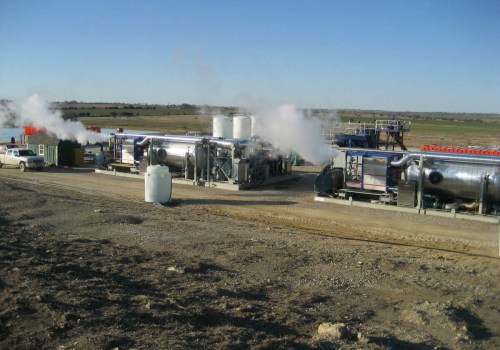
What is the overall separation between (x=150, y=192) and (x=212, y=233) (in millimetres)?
9144

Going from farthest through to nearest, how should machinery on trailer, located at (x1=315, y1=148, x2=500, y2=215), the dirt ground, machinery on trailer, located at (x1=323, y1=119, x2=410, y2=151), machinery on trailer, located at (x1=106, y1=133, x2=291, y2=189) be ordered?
machinery on trailer, located at (x1=323, y1=119, x2=410, y2=151)
machinery on trailer, located at (x1=106, y1=133, x2=291, y2=189)
machinery on trailer, located at (x1=315, y1=148, x2=500, y2=215)
the dirt ground

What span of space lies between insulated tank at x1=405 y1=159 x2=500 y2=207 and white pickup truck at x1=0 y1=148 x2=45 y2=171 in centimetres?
2503

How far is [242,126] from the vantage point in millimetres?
36500

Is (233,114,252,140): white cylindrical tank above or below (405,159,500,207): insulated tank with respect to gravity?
above

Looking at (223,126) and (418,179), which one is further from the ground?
(223,126)

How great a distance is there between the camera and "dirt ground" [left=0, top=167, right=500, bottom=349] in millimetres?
7668

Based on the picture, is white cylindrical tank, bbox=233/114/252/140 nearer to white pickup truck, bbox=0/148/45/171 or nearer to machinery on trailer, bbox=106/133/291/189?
machinery on trailer, bbox=106/133/291/189

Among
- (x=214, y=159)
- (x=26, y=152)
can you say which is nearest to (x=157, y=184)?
(x=214, y=159)

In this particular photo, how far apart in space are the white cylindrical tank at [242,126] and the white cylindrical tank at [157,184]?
42.4 ft

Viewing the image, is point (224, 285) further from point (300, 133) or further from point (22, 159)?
point (22, 159)

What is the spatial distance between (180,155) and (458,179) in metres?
15.9

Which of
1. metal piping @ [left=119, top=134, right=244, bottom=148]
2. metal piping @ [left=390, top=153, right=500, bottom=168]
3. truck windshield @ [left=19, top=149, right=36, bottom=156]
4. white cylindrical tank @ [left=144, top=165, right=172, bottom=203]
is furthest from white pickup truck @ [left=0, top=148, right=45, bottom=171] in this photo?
metal piping @ [left=390, top=153, right=500, bottom=168]

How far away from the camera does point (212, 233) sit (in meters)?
15.1

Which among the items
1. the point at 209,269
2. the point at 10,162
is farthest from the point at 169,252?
the point at 10,162
